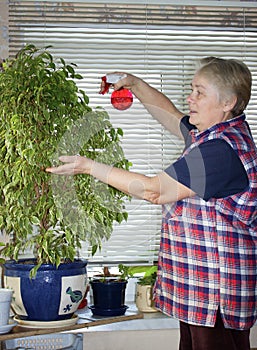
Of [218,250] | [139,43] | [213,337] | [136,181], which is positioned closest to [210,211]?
[218,250]

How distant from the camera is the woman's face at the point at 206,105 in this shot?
6.65 feet

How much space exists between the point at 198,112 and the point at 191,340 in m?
0.71

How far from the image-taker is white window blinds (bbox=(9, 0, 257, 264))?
10.5ft

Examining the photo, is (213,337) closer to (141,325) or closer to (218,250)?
(218,250)

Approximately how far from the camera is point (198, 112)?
205 cm

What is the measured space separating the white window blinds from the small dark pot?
57 cm

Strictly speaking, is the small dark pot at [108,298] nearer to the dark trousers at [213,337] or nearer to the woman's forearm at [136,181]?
the dark trousers at [213,337]

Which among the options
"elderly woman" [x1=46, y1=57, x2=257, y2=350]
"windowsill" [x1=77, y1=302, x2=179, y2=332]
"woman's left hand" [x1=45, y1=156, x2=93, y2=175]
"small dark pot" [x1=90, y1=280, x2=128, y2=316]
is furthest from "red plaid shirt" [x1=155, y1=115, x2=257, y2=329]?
"windowsill" [x1=77, y1=302, x2=179, y2=332]

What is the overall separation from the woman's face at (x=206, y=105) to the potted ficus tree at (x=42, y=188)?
0.44m

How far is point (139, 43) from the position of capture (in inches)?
128

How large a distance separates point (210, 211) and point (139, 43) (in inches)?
60.0

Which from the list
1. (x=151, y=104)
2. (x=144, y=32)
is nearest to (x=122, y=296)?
(x=151, y=104)

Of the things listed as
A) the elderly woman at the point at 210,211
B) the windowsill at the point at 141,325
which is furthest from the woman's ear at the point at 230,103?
the windowsill at the point at 141,325

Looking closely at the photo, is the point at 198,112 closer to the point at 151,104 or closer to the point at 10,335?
the point at 151,104
